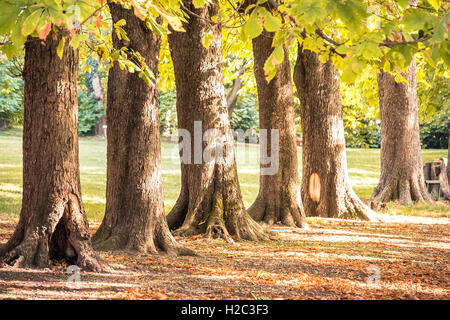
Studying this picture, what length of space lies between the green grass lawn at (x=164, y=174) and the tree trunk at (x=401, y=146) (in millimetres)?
580

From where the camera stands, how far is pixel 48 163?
6.04 meters

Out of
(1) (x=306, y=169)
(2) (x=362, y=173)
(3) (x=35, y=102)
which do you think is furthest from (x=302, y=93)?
(2) (x=362, y=173)

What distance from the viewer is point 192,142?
9000 mm

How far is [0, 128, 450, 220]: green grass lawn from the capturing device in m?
13.9

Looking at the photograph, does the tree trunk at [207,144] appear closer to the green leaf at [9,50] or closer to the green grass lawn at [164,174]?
the green grass lawn at [164,174]

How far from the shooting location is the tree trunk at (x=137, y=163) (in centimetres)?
764

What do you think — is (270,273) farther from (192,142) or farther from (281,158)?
(281,158)

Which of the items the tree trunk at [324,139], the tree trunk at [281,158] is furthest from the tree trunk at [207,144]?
the tree trunk at [324,139]

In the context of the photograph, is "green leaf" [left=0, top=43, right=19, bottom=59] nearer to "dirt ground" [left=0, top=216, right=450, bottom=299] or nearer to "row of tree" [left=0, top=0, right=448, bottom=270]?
"row of tree" [left=0, top=0, right=448, bottom=270]

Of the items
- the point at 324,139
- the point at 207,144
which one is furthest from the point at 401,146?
the point at 207,144

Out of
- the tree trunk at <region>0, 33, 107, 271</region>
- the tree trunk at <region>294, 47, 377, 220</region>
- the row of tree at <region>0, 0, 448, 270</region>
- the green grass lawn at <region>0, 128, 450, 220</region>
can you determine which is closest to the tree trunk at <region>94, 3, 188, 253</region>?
the row of tree at <region>0, 0, 448, 270</region>

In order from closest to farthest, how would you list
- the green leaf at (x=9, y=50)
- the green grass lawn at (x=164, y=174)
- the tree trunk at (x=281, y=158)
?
the green leaf at (x=9, y=50) → the tree trunk at (x=281, y=158) → the green grass lawn at (x=164, y=174)

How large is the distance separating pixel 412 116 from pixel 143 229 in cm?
972
